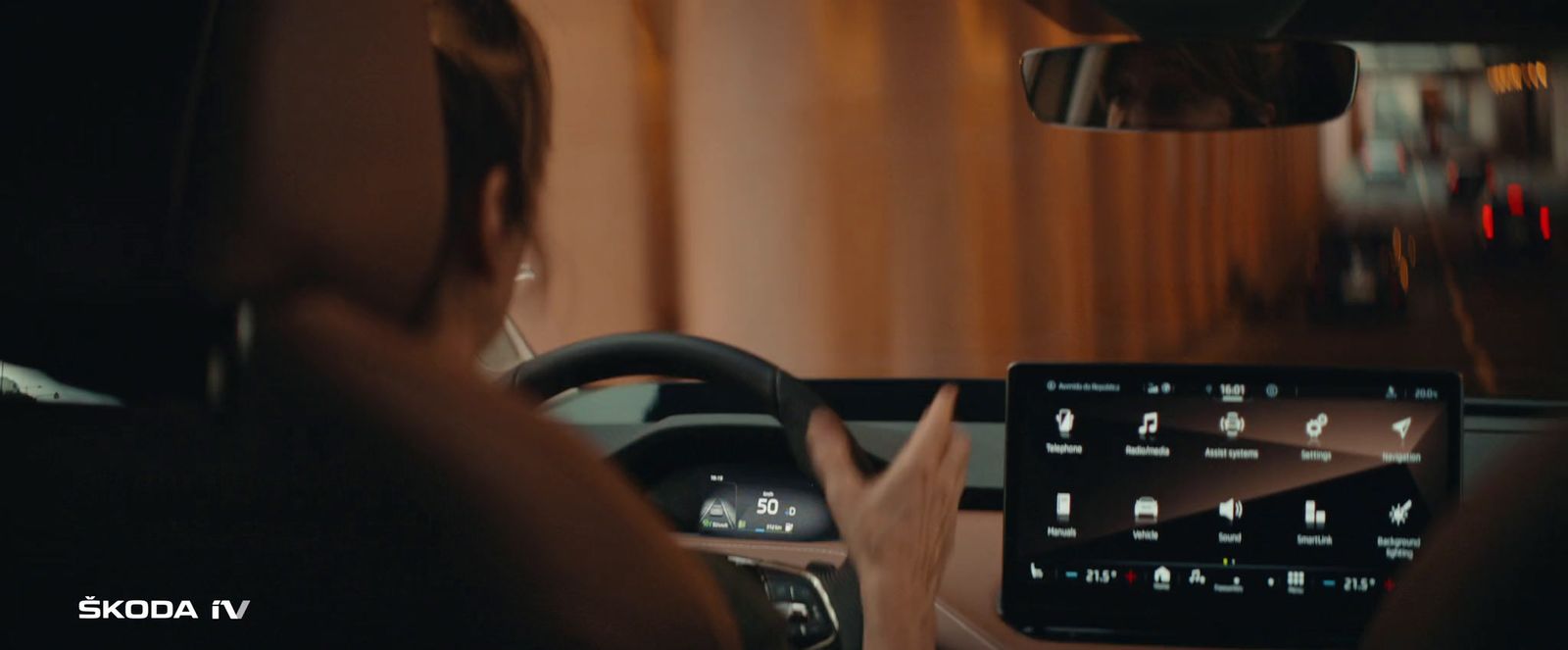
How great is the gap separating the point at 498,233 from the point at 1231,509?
76 cm

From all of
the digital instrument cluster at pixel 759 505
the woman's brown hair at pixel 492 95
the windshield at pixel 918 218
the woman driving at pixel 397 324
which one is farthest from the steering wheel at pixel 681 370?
the windshield at pixel 918 218

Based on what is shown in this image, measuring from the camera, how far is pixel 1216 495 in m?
1.55

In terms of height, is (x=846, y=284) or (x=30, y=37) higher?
(x=846, y=284)

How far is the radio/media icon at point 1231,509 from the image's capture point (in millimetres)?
1548

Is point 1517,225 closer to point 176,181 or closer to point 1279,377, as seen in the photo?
point 1279,377

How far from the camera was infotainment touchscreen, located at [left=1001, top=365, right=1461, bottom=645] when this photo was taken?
1524mm

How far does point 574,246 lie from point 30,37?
276 cm

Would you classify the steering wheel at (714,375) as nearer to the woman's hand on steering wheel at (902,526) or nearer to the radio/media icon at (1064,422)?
the woman's hand on steering wheel at (902,526)

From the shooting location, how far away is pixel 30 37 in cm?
67

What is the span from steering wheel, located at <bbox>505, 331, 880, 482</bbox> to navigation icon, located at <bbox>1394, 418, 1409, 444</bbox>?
504 mm

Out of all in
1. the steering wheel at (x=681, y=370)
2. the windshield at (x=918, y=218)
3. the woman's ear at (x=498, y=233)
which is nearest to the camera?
the woman's ear at (x=498, y=233)

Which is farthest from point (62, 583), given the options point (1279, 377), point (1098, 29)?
point (1098, 29)

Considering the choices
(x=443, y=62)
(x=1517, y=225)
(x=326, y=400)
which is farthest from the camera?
(x=1517, y=225)

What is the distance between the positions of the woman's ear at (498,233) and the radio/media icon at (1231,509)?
28.4 inches
